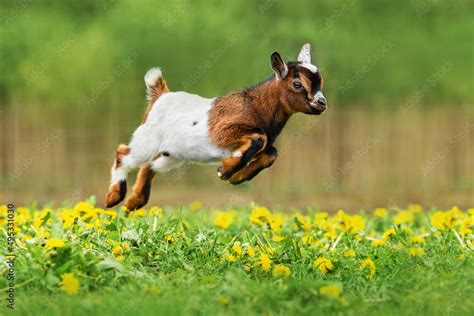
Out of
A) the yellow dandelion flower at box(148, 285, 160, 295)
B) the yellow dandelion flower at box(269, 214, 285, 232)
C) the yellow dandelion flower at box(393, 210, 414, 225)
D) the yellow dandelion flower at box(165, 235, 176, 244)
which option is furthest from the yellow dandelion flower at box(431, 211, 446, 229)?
the yellow dandelion flower at box(148, 285, 160, 295)

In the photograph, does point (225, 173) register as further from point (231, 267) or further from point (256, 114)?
point (231, 267)

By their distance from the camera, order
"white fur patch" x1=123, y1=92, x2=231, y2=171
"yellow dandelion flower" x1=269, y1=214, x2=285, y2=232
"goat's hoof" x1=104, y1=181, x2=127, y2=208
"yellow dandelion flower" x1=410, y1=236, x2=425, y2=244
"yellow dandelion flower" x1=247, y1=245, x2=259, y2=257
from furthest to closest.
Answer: "yellow dandelion flower" x1=269, y1=214, x2=285, y2=232
"yellow dandelion flower" x1=410, y1=236, x2=425, y2=244
"yellow dandelion flower" x1=247, y1=245, x2=259, y2=257
"goat's hoof" x1=104, y1=181, x2=127, y2=208
"white fur patch" x1=123, y1=92, x2=231, y2=171

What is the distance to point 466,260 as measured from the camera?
4504mm

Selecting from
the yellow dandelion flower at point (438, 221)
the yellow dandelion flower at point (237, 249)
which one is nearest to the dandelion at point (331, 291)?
the yellow dandelion flower at point (237, 249)

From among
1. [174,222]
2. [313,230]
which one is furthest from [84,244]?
[313,230]

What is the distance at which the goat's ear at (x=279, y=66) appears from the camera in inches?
153

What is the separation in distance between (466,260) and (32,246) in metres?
2.19

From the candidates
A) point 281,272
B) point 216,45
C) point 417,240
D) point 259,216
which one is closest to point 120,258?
point 281,272

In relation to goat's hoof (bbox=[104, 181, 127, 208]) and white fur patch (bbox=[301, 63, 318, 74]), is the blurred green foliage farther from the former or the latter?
white fur patch (bbox=[301, 63, 318, 74])

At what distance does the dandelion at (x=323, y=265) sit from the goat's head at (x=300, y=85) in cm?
83

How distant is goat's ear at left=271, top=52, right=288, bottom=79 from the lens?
12.7 feet

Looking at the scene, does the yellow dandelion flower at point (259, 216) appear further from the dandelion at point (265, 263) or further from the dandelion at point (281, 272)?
the dandelion at point (281, 272)

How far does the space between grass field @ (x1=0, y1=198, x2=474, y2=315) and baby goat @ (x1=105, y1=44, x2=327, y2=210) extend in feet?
1.35

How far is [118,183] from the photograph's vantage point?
433 cm
